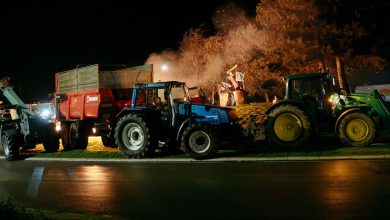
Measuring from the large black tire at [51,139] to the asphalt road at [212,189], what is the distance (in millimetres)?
5065

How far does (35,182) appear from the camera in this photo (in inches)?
488

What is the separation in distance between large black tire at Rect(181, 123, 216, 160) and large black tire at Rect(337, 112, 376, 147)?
4.44 m

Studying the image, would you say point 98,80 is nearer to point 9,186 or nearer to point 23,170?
point 23,170

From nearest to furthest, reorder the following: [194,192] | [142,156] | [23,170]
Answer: [194,192] < [23,170] < [142,156]

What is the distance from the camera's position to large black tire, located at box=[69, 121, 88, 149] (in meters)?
20.6

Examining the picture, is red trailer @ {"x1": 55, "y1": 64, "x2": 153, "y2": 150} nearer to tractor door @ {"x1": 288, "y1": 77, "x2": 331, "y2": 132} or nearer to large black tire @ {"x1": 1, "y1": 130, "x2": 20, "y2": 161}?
large black tire @ {"x1": 1, "y1": 130, "x2": 20, "y2": 161}

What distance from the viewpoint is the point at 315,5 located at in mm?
25844

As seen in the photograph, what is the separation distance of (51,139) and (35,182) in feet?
27.0

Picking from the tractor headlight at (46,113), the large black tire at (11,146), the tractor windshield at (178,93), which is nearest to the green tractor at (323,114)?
the tractor windshield at (178,93)

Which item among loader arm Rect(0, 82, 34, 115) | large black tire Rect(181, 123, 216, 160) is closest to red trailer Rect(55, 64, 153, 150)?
loader arm Rect(0, 82, 34, 115)

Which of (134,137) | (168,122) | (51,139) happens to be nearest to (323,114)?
(168,122)

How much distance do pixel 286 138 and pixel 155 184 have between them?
22.8 ft

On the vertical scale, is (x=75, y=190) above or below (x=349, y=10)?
below

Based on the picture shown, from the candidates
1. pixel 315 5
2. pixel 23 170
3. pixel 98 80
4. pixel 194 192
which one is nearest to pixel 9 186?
pixel 23 170
